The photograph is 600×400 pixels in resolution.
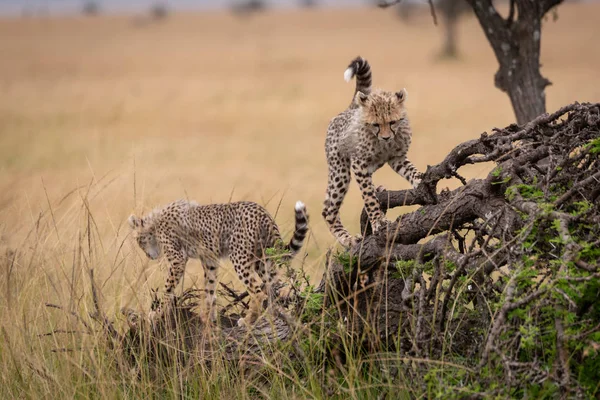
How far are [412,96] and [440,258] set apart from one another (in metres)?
20.3

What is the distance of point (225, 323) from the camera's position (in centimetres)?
470

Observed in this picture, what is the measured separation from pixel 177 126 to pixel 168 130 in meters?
0.62

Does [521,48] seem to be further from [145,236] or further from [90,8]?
[90,8]

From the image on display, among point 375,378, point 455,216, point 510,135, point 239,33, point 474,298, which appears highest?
point 239,33

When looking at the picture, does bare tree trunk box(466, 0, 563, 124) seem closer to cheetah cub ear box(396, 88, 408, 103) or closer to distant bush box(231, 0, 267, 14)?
cheetah cub ear box(396, 88, 408, 103)

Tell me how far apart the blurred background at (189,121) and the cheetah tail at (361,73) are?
1.00 m

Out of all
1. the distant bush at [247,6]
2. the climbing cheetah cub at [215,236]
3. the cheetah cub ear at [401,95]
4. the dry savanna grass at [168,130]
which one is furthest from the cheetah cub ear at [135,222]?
the distant bush at [247,6]

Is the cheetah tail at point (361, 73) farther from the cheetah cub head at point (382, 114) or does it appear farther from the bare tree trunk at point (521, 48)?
the bare tree trunk at point (521, 48)

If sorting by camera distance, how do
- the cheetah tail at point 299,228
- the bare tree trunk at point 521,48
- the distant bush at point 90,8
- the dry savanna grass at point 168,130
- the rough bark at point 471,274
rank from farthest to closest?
the distant bush at point 90,8
the bare tree trunk at point 521,48
the cheetah tail at point 299,228
the dry savanna grass at point 168,130
the rough bark at point 471,274

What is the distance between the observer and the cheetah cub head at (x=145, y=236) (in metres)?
6.36

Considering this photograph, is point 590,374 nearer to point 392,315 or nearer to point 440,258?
point 440,258

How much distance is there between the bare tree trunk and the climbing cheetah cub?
7.58 ft

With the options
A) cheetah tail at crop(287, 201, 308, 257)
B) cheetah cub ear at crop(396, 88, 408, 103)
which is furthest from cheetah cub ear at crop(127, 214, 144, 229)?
cheetah cub ear at crop(396, 88, 408, 103)

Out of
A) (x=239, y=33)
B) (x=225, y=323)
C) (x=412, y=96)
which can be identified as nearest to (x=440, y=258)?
(x=225, y=323)
